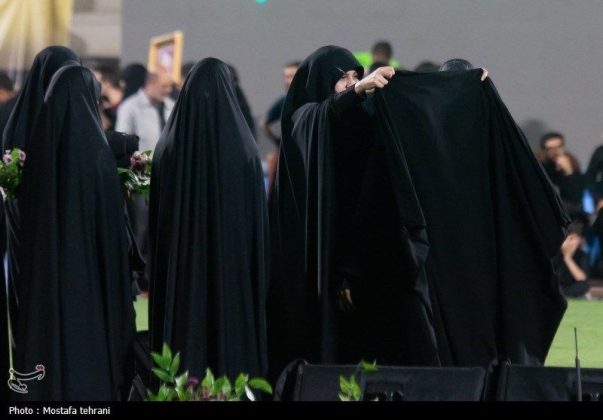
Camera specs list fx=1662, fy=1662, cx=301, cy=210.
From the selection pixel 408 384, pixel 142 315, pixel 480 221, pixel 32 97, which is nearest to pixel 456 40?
pixel 142 315

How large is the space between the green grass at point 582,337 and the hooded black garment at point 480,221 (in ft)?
6.38

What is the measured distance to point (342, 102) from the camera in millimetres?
7285

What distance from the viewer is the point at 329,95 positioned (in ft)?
25.4

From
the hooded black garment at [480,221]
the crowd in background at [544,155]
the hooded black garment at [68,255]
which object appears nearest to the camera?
the hooded black garment at [68,255]

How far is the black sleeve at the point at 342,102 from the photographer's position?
725cm

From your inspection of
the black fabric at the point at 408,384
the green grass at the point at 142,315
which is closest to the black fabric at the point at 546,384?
the black fabric at the point at 408,384

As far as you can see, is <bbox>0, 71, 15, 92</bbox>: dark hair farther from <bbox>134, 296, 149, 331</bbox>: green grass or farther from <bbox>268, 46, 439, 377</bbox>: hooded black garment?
<bbox>268, 46, 439, 377</bbox>: hooded black garment

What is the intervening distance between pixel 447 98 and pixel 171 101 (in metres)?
6.03

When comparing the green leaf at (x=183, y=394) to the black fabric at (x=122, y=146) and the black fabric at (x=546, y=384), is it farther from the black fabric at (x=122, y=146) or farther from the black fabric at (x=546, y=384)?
the black fabric at (x=122, y=146)

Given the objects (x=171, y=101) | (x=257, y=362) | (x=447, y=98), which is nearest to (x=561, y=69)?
(x=171, y=101)

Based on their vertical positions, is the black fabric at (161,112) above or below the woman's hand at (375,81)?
below

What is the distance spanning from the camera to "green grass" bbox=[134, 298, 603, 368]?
382 inches

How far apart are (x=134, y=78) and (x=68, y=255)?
6.35 m

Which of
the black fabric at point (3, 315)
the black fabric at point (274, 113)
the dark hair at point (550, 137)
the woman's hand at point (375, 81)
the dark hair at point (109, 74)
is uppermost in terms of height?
the woman's hand at point (375, 81)
